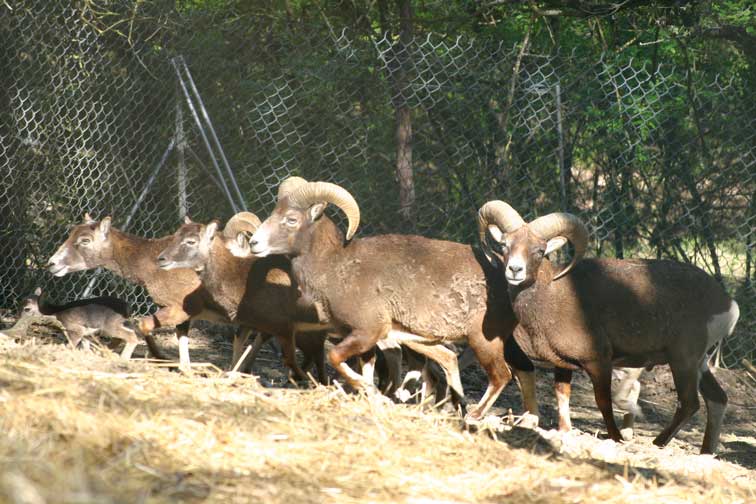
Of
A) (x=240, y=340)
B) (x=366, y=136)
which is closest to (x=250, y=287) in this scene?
(x=240, y=340)

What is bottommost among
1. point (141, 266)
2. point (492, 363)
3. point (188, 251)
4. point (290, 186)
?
point (492, 363)

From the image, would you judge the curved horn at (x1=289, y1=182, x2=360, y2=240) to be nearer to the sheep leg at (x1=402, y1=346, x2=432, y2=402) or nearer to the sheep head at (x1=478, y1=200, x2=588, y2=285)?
the sheep head at (x1=478, y1=200, x2=588, y2=285)

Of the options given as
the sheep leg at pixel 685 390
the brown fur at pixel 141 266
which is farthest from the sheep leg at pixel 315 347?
the sheep leg at pixel 685 390

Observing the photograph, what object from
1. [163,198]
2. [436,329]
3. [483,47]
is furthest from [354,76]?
[436,329]

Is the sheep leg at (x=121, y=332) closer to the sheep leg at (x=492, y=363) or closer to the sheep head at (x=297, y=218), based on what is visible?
the sheep head at (x=297, y=218)

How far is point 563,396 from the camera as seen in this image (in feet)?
32.9

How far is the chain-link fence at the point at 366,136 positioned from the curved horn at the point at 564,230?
1809 mm

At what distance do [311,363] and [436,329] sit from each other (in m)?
2.06

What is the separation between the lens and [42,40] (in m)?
13.2

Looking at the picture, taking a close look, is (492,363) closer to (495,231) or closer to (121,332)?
(495,231)

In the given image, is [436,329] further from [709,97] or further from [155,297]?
[709,97]

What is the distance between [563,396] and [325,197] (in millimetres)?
2889

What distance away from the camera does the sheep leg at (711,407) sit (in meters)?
10.1

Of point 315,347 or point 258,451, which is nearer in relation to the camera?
point 258,451
